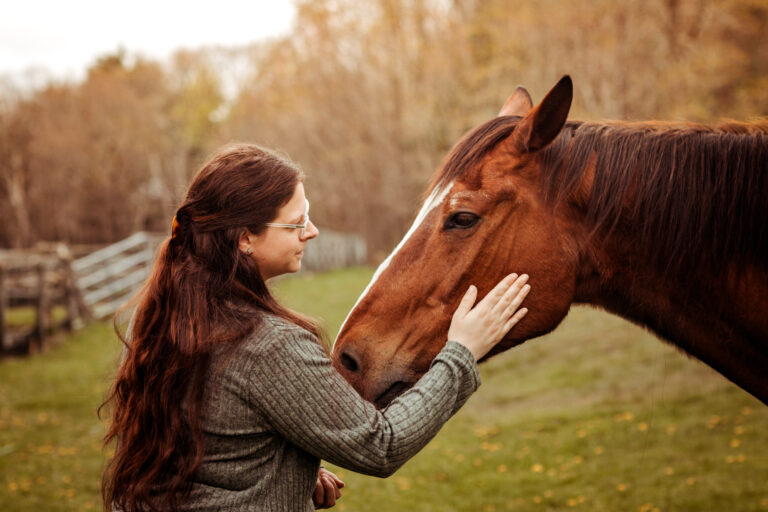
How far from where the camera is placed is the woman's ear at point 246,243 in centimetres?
199

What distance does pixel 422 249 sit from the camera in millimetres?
2238

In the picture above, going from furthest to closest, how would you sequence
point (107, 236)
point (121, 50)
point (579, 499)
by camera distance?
point (121, 50), point (107, 236), point (579, 499)

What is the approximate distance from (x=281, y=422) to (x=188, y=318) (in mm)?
444

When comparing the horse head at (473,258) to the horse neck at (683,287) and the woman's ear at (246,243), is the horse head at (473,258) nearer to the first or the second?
the horse neck at (683,287)

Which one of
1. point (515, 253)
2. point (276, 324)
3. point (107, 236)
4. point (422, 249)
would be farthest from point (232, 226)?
point (107, 236)

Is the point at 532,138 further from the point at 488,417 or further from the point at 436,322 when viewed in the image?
the point at 488,417

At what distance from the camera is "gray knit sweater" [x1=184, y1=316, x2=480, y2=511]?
5.77 ft

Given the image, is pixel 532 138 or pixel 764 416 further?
pixel 764 416

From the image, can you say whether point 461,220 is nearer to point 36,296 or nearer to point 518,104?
point 518,104

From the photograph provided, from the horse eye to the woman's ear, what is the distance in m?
0.73

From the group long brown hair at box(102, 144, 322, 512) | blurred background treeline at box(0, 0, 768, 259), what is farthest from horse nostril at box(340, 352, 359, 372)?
blurred background treeline at box(0, 0, 768, 259)

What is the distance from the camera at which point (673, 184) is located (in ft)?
6.98

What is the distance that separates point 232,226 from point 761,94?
17228 mm

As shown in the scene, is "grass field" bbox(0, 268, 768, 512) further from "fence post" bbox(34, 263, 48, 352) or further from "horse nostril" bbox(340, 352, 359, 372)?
"fence post" bbox(34, 263, 48, 352)
